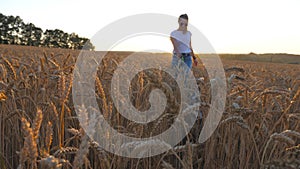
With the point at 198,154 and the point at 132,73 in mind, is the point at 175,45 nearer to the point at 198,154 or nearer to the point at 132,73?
the point at 132,73

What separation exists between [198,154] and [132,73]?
1212mm

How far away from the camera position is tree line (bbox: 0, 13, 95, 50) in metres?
66.1

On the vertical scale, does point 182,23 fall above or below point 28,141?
above

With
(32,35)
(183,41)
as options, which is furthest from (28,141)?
(32,35)

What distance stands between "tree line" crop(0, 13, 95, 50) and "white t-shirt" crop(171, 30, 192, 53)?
6773 centimetres

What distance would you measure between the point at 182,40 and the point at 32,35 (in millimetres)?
73490

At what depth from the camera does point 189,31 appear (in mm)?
4793

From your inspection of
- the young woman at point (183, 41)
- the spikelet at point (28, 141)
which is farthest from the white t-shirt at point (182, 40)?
the spikelet at point (28, 141)

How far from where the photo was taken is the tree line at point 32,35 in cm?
6606

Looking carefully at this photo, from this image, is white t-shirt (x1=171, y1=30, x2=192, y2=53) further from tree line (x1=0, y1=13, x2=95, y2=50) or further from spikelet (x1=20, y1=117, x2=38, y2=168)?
tree line (x1=0, y1=13, x2=95, y2=50)

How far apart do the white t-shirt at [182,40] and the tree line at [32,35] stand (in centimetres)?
6773

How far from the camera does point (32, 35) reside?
70.6 metres

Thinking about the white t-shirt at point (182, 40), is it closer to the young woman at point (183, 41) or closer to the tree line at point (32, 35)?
the young woman at point (183, 41)

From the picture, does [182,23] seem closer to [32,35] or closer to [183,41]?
[183,41]
